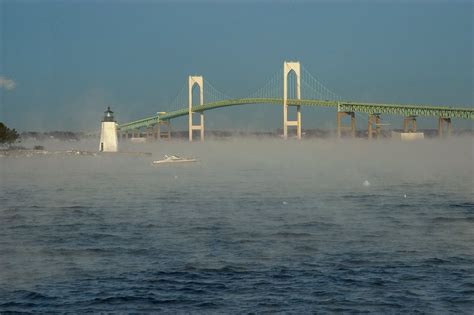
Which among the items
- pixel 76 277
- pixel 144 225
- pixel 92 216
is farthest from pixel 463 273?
pixel 92 216

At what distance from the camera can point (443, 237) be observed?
75.2ft

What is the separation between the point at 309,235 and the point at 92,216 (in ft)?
32.1

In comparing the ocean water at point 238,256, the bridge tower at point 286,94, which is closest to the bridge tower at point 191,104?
the bridge tower at point 286,94

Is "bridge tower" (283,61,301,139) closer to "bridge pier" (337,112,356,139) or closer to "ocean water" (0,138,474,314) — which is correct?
"bridge pier" (337,112,356,139)

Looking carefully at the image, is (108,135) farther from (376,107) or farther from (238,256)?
(238,256)

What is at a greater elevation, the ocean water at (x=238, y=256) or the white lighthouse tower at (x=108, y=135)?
the white lighthouse tower at (x=108, y=135)

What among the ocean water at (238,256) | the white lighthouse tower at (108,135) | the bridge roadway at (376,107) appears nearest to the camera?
the ocean water at (238,256)

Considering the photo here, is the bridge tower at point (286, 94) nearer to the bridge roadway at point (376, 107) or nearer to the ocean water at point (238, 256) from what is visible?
the bridge roadway at point (376, 107)

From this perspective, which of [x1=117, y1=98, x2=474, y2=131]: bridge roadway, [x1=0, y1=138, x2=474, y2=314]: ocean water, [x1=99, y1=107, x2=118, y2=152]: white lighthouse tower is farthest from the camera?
[x1=117, y1=98, x2=474, y2=131]: bridge roadway


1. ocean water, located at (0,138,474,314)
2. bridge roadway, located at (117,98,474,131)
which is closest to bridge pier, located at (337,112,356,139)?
bridge roadway, located at (117,98,474,131)

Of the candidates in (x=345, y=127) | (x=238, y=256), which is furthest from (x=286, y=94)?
(x=238, y=256)

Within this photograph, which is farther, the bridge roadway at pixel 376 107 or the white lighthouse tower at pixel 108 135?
the bridge roadway at pixel 376 107

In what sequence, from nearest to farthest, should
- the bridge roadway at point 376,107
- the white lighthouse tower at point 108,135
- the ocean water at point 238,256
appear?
the ocean water at point 238,256 < the white lighthouse tower at point 108,135 < the bridge roadway at point 376,107

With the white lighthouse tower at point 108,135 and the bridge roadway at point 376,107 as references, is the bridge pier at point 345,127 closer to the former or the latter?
the bridge roadway at point 376,107
